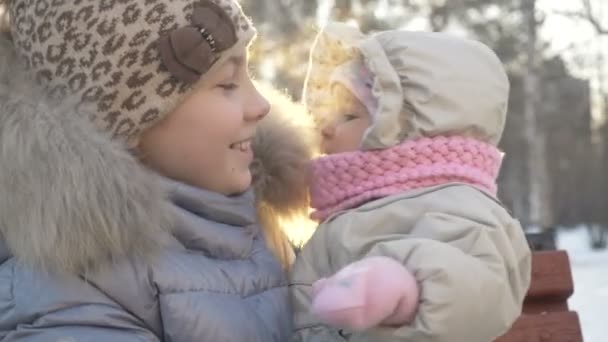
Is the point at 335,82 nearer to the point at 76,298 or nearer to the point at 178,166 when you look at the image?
the point at 178,166

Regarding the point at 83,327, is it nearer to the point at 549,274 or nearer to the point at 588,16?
the point at 549,274

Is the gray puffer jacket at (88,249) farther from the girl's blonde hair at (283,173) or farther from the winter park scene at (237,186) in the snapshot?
the girl's blonde hair at (283,173)

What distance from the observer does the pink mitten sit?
4.71 ft

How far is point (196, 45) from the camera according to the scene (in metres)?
1.81

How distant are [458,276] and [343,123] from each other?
0.61 meters

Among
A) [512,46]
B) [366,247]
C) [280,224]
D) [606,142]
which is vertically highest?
[366,247]

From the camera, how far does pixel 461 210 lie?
5.67 ft

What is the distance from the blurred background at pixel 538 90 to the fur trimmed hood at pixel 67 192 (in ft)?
2.08

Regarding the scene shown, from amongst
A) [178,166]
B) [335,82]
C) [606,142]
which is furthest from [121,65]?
[606,142]

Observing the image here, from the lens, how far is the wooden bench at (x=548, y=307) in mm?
2340

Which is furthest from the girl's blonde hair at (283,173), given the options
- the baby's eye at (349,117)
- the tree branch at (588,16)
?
the tree branch at (588,16)

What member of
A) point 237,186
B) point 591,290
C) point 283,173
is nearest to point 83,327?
point 237,186

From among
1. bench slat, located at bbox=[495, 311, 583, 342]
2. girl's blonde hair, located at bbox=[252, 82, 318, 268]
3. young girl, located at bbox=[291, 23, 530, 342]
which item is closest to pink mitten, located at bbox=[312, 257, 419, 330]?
young girl, located at bbox=[291, 23, 530, 342]

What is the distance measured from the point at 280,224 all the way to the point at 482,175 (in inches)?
22.5
